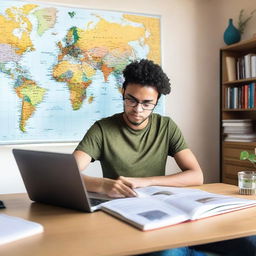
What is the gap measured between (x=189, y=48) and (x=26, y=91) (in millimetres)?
1600

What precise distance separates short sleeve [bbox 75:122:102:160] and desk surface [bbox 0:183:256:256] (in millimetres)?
576

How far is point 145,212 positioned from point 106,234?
0.53 ft

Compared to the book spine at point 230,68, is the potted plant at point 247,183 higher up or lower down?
lower down

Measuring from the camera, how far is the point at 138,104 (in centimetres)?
167

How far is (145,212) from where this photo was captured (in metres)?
0.99

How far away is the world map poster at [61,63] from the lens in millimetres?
2762

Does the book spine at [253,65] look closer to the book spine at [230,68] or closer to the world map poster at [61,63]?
the book spine at [230,68]

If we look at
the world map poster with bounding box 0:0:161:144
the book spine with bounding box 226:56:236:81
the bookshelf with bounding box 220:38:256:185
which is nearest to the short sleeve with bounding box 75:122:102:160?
the world map poster with bounding box 0:0:161:144

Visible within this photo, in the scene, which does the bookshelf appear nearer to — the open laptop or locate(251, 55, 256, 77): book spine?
locate(251, 55, 256, 77): book spine

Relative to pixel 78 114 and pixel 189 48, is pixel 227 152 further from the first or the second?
pixel 78 114

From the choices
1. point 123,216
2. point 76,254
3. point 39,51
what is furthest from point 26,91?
point 76,254

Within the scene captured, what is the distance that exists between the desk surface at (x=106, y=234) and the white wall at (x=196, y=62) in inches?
92.6

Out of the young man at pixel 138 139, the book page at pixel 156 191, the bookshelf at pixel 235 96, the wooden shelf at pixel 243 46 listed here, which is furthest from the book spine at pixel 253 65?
the book page at pixel 156 191

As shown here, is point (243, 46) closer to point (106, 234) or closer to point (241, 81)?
point (241, 81)
